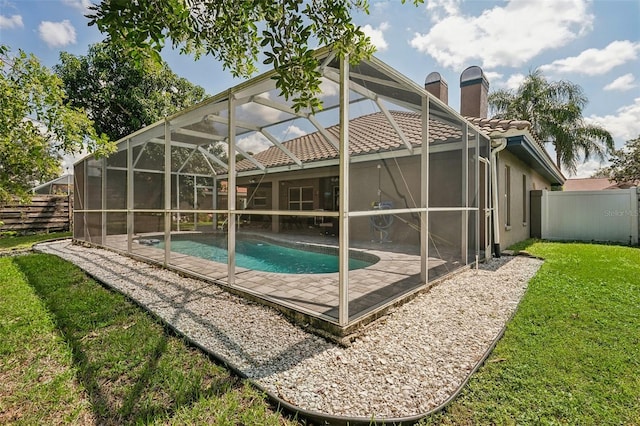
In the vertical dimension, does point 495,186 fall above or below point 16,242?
above

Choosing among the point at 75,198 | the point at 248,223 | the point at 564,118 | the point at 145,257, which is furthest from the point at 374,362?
the point at 564,118

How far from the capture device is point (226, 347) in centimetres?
273

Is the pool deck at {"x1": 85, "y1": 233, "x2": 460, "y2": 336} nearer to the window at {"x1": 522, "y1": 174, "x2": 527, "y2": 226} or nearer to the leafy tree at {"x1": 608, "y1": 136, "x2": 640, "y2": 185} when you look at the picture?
the window at {"x1": 522, "y1": 174, "x2": 527, "y2": 226}

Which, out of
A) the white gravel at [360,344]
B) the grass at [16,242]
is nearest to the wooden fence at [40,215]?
the grass at [16,242]

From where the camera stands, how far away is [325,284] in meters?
4.32

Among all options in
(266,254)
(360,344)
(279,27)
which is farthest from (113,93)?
(360,344)

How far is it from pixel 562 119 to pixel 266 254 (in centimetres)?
2112

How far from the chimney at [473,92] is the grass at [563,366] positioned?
266 inches

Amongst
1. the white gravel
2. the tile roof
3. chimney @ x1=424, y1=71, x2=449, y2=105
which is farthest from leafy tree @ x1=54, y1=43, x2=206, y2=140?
the white gravel

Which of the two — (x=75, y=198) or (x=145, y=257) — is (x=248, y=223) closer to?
(x=145, y=257)

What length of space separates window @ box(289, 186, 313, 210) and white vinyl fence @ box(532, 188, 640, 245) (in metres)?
9.28

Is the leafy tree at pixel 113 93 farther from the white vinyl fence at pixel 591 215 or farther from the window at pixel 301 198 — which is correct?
the white vinyl fence at pixel 591 215

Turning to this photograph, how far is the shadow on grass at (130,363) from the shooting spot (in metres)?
2.01

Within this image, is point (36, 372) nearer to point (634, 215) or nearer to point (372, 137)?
point (372, 137)
